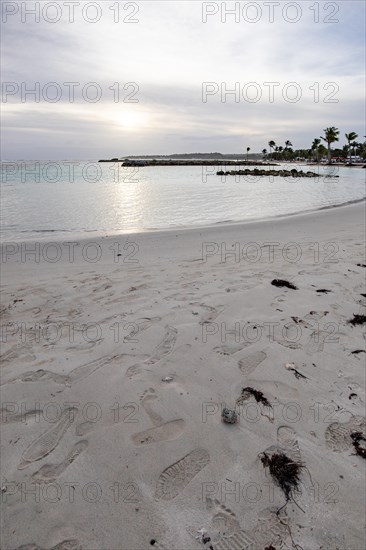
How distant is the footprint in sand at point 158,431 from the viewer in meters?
2.79

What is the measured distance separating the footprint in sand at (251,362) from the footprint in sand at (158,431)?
921 mm

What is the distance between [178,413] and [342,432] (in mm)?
1345

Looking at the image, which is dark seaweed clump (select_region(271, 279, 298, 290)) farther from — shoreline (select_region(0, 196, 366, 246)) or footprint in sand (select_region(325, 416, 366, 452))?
shoreline (select_region(0, 196, 366, 246))

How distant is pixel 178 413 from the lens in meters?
3.06

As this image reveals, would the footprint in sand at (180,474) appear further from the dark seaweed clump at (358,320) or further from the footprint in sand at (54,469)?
the dark seaweed clump at (358,320)

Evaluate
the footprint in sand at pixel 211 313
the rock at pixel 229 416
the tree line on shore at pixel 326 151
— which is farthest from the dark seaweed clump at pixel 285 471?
the tree line on shore at pixel 326 151

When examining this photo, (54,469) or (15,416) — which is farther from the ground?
(15,416)

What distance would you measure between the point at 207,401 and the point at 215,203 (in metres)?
18.1

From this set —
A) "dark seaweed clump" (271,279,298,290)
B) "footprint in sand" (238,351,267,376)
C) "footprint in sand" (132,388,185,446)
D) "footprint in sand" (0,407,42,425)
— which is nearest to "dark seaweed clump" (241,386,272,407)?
"footprint in sand" (238,351,267,376)

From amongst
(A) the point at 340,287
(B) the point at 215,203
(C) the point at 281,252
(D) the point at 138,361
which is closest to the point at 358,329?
(A) the point at 340,287

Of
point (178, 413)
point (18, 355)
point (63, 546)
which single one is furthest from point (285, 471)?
point (18, 355)

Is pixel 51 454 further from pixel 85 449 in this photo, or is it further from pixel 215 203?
pixel 215 203

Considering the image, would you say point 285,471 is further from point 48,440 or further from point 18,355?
point 18,355

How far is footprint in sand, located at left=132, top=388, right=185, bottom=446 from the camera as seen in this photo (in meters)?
2.79
